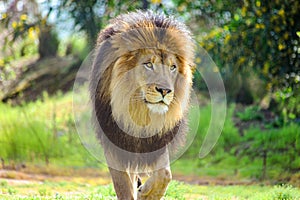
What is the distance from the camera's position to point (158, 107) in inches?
153

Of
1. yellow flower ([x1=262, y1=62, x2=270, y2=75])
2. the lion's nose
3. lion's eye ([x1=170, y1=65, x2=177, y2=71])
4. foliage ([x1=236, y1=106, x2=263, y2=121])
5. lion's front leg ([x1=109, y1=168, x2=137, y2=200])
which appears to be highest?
lion's eye ([x1=170, y1=65, x2=177, y2=71])

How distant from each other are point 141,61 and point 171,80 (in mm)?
263

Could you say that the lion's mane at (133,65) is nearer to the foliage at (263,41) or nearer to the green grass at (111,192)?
the green grass at (111,192)

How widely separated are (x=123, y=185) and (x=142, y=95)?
2.22 feet

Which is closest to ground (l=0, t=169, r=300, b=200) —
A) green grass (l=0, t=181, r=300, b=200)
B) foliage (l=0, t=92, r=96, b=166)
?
green grass (l=0, t=181, r=300, b=200)

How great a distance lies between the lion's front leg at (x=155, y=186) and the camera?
12.9 feet

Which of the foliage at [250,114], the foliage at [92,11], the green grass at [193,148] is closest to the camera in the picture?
the foliage at [92,11]

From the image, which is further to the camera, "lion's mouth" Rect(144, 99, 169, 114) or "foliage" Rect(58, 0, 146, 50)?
"foliage" Rect(58, 0, 146, 50)

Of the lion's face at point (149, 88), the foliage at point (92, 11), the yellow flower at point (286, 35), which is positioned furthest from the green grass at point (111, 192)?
the yellow flower at point (286, 35)

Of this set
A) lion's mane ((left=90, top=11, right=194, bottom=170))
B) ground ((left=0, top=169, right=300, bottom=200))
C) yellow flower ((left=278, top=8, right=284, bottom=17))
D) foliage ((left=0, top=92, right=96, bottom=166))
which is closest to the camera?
lion's mane ((left=90, top=11, right=194, bottom=170))

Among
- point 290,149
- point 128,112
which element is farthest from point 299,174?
point 128,112

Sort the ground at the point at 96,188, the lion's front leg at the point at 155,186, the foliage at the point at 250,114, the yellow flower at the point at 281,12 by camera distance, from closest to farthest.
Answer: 1. the lion's front leg at the point at 155,186
2. the ground at the point at 96,188
3. the yellow flower at the point at 281,12
4. the foliage at the point at 250,114

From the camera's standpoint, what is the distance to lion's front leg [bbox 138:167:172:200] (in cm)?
394

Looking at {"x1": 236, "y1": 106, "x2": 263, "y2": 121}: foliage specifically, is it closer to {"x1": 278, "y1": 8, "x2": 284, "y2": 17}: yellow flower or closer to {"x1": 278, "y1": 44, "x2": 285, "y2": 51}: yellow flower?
{"x1": 278, "y1": 44, "x2": 285, "y2": 51}: yellow flower
